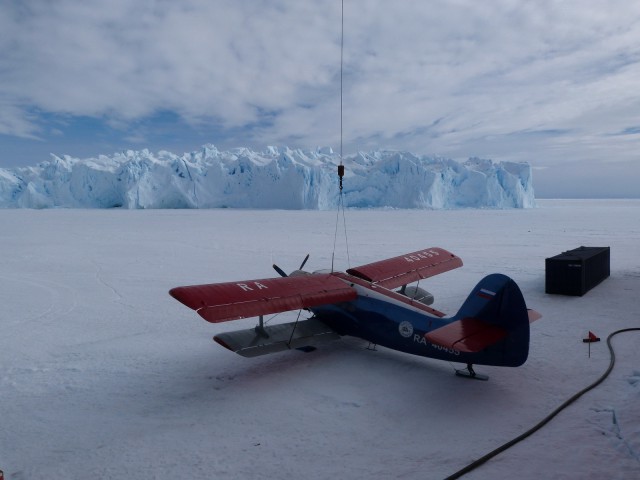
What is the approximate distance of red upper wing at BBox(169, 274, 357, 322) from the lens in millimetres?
6277

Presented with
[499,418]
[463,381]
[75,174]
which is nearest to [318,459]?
[499,418]

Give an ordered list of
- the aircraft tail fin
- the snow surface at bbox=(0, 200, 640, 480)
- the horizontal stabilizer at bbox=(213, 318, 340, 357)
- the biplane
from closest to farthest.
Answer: the snow surface at bbox=(0, 200, 640, 480) → the aircraft tail fin → the biplane → the horizontal stabilizer at bbox=(213, 318, 340, 357)

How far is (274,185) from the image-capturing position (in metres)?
76.8

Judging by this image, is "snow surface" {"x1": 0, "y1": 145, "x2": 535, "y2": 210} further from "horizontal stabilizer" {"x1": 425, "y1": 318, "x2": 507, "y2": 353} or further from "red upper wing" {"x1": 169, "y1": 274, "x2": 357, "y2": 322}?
"horizontal stabilizer" {"x1": 425, "y1": 318, "x2": 507, "y2": 353}

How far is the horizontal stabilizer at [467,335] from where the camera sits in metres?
5.79

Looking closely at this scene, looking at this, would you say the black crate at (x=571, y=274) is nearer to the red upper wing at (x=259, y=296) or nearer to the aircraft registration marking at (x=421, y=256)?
the aircraft registration marking at (x=421, y=256)

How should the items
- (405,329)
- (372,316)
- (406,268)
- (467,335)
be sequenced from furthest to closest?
(406,268)
(372,316)
(405,329)
(467,335)

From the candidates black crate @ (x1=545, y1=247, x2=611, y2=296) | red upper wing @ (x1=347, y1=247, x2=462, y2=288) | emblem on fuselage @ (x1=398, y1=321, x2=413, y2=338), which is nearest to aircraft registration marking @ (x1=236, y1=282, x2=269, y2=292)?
red upper wing @ (x1=347, y1=247, x2=462, y2=288)

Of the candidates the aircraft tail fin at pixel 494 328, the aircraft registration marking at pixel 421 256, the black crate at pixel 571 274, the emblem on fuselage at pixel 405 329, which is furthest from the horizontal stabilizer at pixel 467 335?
the black crate at pixel 571 274

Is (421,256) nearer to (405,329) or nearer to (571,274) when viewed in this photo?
(405,329)

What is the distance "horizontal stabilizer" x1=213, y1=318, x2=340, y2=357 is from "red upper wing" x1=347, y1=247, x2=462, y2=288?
140 centimetres

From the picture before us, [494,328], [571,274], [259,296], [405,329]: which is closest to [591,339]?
[494,328]

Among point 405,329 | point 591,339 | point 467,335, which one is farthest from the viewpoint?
point 591,339

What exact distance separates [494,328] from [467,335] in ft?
1.49
